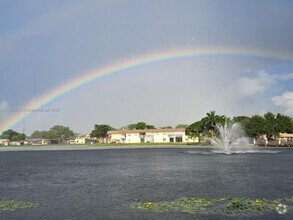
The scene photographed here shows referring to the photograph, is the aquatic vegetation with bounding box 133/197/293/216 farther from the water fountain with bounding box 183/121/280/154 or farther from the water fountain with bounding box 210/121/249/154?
the water fountain with bounding box 183/121/280/154

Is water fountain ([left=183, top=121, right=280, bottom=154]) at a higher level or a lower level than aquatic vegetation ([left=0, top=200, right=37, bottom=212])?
higher

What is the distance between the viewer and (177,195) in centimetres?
3416

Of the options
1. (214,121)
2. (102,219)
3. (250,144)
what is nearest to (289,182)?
(102,219)

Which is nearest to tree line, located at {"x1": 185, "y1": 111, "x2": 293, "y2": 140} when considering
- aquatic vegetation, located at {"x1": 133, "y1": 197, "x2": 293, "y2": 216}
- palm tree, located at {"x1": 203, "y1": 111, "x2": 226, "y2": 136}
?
palm tree, located at {"x1": 203, "y1": 111, "x2": 226, "y2": 136}

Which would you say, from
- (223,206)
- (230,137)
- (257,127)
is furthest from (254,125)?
(223,206)

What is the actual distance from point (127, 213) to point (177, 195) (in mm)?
8290

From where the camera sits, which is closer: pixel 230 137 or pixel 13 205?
pixel 13 205

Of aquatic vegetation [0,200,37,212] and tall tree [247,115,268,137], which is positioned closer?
aquatic vegetation [0,200,37,212]

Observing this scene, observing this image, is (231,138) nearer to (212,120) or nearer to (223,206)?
(212,120)

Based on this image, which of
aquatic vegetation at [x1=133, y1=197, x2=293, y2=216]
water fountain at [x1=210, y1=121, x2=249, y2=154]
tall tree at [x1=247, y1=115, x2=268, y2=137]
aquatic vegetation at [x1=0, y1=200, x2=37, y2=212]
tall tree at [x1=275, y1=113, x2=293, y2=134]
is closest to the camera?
aquatic vegetation at [x1=133, y1=197, x2=293, y2=216]

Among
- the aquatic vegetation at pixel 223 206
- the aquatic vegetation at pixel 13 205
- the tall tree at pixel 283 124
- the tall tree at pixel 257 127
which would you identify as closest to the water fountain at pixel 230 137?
the tall tree at pixel 257 127

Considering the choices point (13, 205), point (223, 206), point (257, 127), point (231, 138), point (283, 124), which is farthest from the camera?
point (283, 124)

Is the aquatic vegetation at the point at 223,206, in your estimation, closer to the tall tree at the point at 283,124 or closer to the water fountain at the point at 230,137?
the water fountain at the point at 230,137

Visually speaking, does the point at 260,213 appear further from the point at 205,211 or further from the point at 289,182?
the point at 289,182
